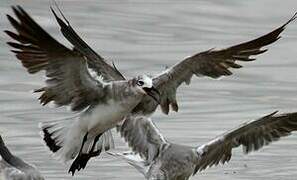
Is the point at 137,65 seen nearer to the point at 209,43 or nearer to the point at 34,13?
the point at 209,43

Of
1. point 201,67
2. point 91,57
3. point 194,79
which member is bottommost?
point 194,79

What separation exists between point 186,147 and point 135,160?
0.47 meters

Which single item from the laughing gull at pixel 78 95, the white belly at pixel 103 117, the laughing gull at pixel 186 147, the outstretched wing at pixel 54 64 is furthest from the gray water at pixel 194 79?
the outstretched wing at pixel 54 64

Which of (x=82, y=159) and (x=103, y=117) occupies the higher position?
(x=103, y=117)

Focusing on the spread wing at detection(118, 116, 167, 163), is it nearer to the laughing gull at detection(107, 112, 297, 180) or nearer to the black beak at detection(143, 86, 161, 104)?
the laughing gull at detection(107, 112, 297, 180)

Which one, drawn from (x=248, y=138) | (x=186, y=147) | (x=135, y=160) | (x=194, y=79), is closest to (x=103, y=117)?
(x=135, y=160)

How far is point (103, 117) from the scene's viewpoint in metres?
13.3

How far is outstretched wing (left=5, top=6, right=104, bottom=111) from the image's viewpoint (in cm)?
1217

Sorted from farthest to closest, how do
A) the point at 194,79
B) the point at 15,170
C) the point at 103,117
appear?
the point at 194,79, the point at 103,117, the point at 15,170

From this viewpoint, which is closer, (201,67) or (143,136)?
(201,67)

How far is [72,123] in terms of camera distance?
13.5m

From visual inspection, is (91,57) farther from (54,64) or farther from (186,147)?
(186,147)

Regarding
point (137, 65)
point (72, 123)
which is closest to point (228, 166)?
point (72, 123)

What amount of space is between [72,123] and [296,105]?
365 cm
